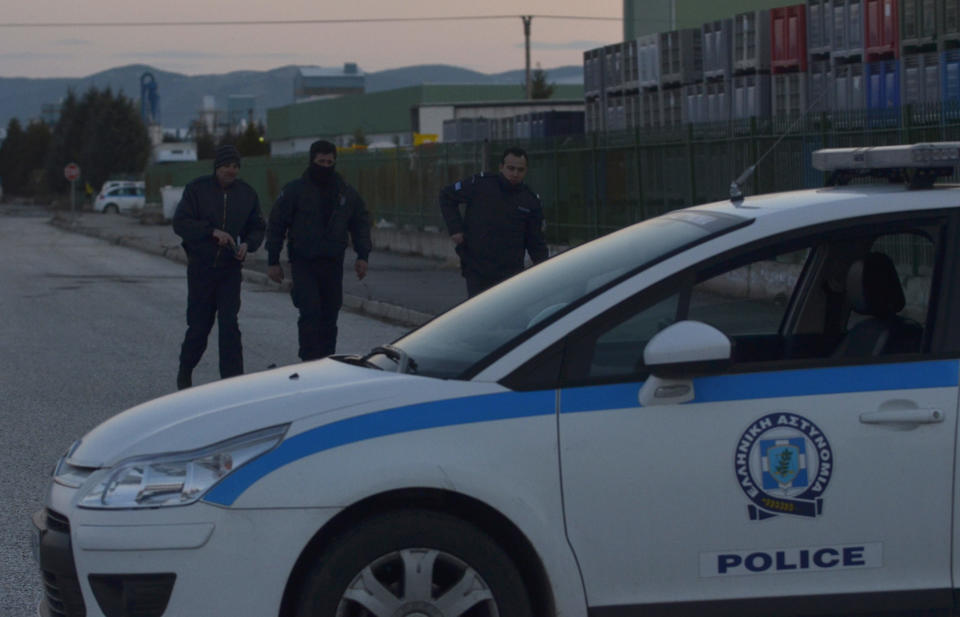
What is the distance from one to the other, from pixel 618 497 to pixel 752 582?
18.4 inches

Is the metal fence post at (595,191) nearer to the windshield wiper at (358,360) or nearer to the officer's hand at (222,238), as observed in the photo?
the officer's hand at (222,238)

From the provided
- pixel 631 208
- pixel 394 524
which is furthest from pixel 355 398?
pixel 631 208

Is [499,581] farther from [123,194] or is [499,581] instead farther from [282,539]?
[123,194]

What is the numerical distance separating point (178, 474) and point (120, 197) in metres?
69.4

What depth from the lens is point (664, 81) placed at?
23.7 m

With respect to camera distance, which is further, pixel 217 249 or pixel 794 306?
pixel 217 249

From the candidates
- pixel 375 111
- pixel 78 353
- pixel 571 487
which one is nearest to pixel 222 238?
pixel 78 353

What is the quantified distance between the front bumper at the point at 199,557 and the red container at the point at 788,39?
17569mm

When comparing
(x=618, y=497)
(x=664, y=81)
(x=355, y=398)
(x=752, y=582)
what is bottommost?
(x=752, y=582)

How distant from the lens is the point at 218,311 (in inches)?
397

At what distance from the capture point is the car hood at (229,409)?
4.08 m

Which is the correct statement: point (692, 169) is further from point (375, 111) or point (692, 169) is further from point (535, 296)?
point (375, 111)

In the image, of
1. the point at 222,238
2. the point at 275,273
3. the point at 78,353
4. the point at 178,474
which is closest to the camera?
the point at 178,474

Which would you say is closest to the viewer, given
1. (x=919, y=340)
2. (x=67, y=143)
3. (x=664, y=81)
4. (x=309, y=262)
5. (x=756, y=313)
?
(x=919, y=340)
